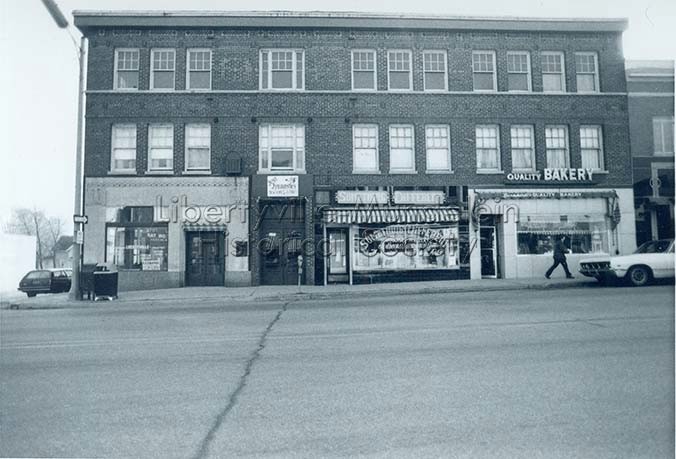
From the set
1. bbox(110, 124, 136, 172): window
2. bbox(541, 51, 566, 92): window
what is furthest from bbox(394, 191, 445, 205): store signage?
bbox(110, 124, 136, 172): window

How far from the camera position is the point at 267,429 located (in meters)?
4.25

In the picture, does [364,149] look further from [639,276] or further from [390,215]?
[639,276]

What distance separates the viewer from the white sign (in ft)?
61.3

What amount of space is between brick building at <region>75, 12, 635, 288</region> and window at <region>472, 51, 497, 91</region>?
0.09 m

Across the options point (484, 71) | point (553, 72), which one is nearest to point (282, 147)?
point (484, 71)

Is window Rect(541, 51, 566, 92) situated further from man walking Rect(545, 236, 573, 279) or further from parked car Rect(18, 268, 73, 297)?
parked car Rect(18, 268, 73, 297)

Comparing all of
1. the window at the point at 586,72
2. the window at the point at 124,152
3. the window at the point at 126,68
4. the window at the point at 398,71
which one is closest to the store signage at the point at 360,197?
the window at the point at 398,71

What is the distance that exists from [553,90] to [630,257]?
865cm

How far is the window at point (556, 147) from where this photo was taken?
1945 centimetres

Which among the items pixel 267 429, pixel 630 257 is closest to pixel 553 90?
pixel 630 257

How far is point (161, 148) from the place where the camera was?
62.7 ft

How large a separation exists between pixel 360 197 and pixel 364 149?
2052 millimetres

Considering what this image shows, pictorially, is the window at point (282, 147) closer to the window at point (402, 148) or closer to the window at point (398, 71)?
the window at point (402, 148)

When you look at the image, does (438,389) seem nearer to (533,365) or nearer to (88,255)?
(533,365)
